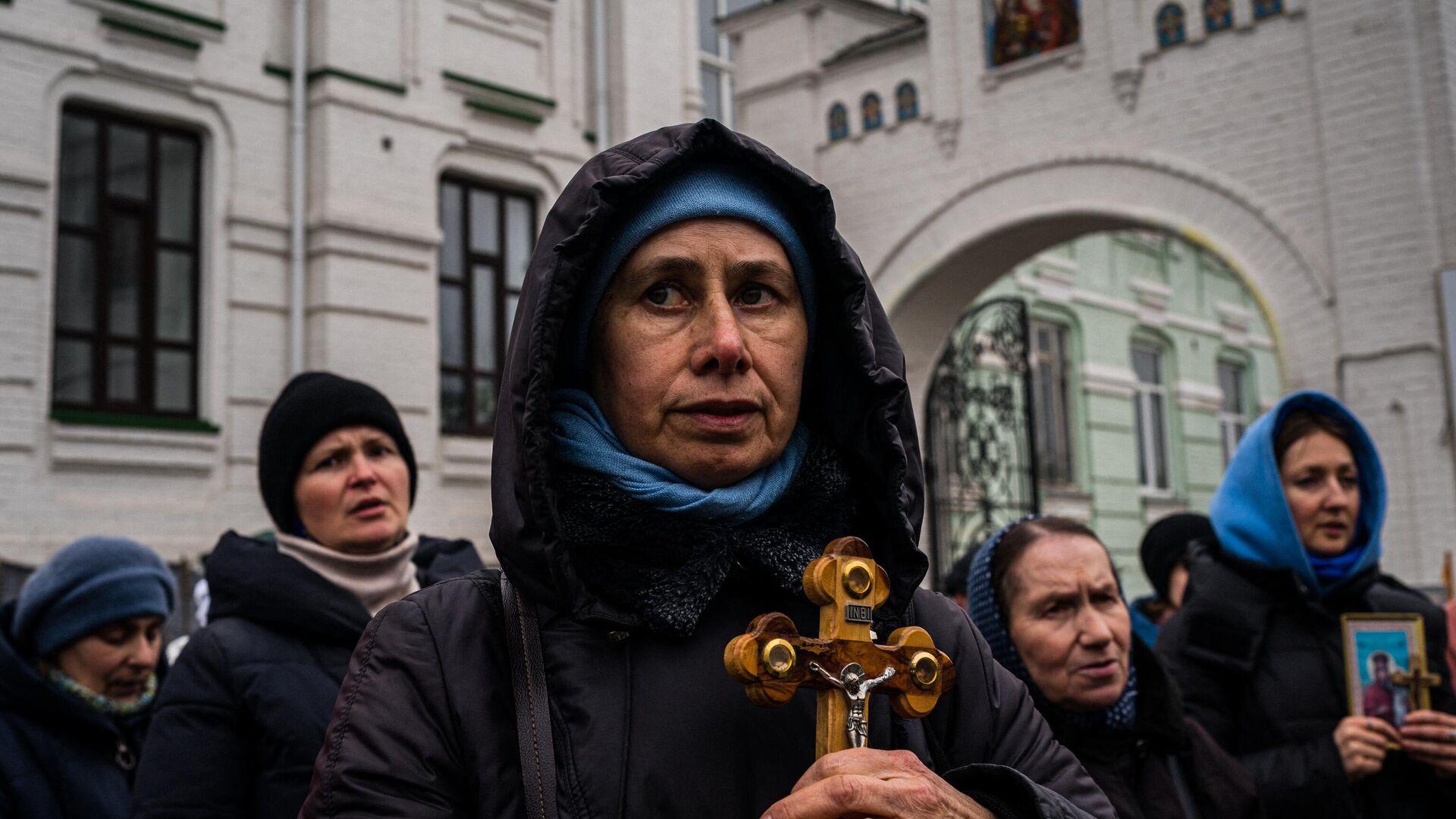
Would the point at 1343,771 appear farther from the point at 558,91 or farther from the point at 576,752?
the point at 558,91

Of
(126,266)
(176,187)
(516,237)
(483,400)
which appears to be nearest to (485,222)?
(516,237)

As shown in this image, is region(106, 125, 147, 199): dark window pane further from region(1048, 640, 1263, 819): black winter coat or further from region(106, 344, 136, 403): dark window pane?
region(1048, 640, 1263, 819): black winter coat

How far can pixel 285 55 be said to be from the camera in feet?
34.3

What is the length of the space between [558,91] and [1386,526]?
25.0 feet

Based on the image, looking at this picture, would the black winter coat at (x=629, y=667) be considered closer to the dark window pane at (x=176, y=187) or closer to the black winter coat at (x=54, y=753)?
the black winter coat at (x=54, y=753)

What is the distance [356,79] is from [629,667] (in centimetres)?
987

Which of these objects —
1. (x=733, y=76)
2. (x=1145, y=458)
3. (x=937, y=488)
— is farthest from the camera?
(x=1145, y=458)

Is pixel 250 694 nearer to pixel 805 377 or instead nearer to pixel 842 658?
pixel 805 377

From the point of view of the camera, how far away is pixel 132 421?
30.2 ft

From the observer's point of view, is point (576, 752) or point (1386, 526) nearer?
point (576, 752)

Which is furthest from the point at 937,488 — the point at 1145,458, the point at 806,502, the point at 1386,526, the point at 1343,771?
the point at 806,502

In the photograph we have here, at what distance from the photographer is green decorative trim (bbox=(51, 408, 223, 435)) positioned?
350 inches

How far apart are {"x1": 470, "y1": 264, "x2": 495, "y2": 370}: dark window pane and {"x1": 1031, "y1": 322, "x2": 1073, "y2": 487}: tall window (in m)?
7.37

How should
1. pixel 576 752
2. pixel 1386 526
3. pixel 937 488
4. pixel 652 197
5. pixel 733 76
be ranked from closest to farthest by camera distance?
pixel 576 752 < pixel 652 197 < pixel 1386 526 < pixel 937 488 < pixel 733 76
